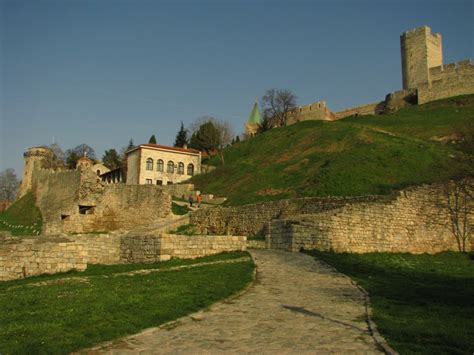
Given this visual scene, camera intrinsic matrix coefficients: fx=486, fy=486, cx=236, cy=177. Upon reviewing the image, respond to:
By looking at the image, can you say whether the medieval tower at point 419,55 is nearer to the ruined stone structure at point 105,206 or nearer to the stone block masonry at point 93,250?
the ruined stone structure at point 105,206

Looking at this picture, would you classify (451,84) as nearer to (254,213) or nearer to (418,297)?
(254,213)

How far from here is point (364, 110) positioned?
80.1 m

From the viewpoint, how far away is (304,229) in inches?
788

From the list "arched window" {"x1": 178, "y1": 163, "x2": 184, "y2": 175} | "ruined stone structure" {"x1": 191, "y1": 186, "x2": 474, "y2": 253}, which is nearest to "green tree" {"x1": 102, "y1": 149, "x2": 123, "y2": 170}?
"arched window" {"x1": 178, "y1": 163, "x2": 184, "y2": 175}

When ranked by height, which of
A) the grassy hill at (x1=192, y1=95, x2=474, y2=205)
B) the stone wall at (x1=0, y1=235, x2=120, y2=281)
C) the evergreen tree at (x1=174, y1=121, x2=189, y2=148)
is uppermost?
the evergreen tree at (x1=174, y1=121, x2=189, y2=148)

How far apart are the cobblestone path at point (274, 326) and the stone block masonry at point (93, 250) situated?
526 cm

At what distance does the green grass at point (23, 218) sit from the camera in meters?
44.0

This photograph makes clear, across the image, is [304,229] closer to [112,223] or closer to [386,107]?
[112,223]

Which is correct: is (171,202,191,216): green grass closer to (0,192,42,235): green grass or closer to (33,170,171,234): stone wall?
(33,170,171,234): stone wall

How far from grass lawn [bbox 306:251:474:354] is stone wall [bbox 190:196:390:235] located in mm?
5764

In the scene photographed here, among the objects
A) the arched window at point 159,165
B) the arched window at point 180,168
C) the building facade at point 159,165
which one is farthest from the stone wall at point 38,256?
the arched window at point 180,168

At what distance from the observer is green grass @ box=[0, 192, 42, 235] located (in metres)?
44.0

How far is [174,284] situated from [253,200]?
2519 centimetres

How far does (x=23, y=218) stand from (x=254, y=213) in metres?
33.7
